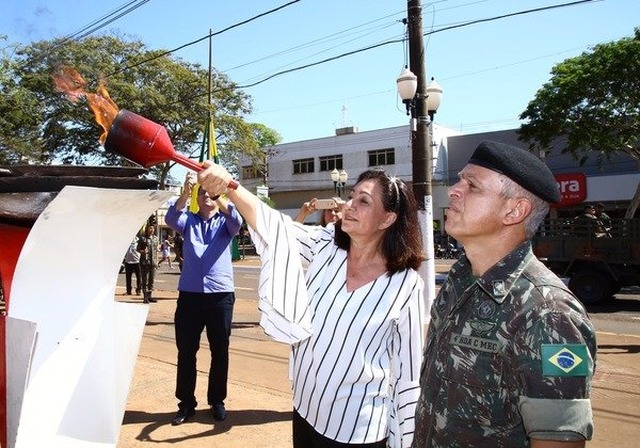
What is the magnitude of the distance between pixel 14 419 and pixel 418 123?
676cm

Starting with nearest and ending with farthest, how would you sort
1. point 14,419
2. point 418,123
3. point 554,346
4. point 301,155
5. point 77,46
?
point 554,346
point 14,419
point 418,123
point 77,46
point 301,155

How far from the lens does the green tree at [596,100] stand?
1720 centimetres

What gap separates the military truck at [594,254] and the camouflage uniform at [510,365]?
10458 millimetres

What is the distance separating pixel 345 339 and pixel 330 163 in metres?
37.5

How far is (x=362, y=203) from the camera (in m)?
2.27

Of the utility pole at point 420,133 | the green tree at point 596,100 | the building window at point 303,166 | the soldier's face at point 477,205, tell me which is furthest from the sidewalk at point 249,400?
the building window at point 303,166

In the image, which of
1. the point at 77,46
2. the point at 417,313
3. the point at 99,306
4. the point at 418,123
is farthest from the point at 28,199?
the point at 77,46

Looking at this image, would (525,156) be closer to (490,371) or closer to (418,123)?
(490,371)

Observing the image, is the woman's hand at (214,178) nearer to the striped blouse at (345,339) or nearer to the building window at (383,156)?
the striped blouse at (345,339)

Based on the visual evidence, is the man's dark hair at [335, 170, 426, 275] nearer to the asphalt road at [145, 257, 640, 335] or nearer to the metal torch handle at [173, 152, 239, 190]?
the metal torch handle at [173, 152, 239, 190]

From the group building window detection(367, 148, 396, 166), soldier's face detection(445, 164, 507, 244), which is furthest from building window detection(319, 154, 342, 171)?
soldier's face detection(445, 164, 507, 244)

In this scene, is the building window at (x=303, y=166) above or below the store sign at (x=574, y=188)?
above

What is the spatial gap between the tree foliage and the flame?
8332 mm

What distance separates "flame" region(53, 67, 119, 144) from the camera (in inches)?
99.0
